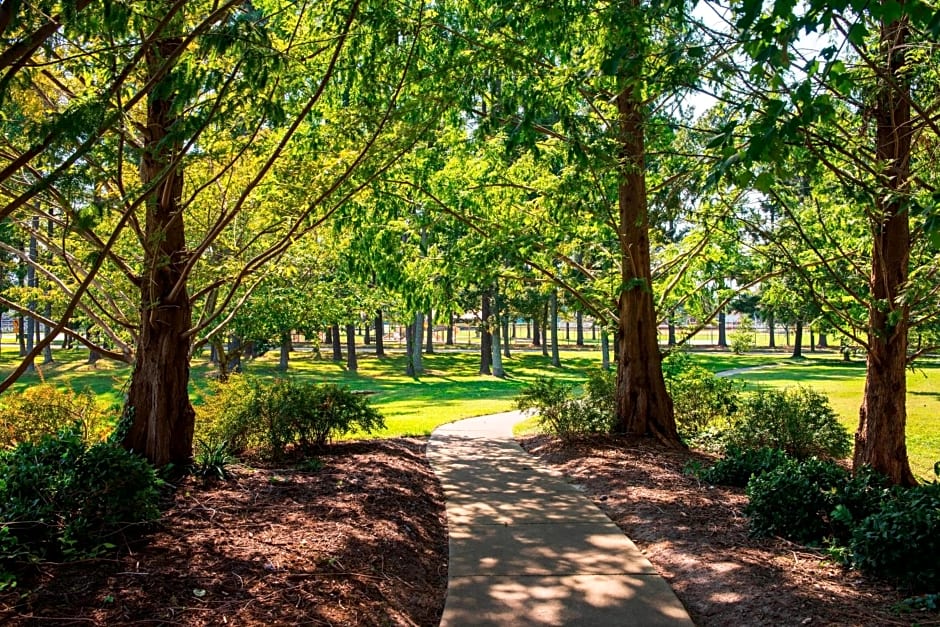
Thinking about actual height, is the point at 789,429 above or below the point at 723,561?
above

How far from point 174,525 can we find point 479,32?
6.09 metres

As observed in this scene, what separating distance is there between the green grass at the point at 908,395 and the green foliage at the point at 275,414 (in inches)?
287

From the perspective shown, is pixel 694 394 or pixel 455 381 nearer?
pixel 694 394

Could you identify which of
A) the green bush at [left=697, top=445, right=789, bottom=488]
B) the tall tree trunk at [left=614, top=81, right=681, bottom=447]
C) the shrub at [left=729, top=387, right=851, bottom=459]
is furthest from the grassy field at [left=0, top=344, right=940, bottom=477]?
the green bush at [left=697, top=445, right=789, bottom=488]

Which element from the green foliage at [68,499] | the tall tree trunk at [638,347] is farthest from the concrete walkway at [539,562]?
the tall tree trunk at [638,347]

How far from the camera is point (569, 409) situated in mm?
10203

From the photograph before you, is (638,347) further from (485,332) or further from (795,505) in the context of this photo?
(485,332)

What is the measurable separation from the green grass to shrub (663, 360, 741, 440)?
5.47 ft

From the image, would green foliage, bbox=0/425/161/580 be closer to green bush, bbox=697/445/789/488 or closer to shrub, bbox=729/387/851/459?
green bush, bbox=697/445/789/488

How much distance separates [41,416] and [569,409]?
675 centimetres

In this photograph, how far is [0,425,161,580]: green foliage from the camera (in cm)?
414

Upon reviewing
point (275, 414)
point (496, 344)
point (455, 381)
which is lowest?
point (455, 381)

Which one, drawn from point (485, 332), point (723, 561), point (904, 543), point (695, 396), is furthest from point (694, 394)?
point (485, 332)

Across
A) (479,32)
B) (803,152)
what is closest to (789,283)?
(803,152)
